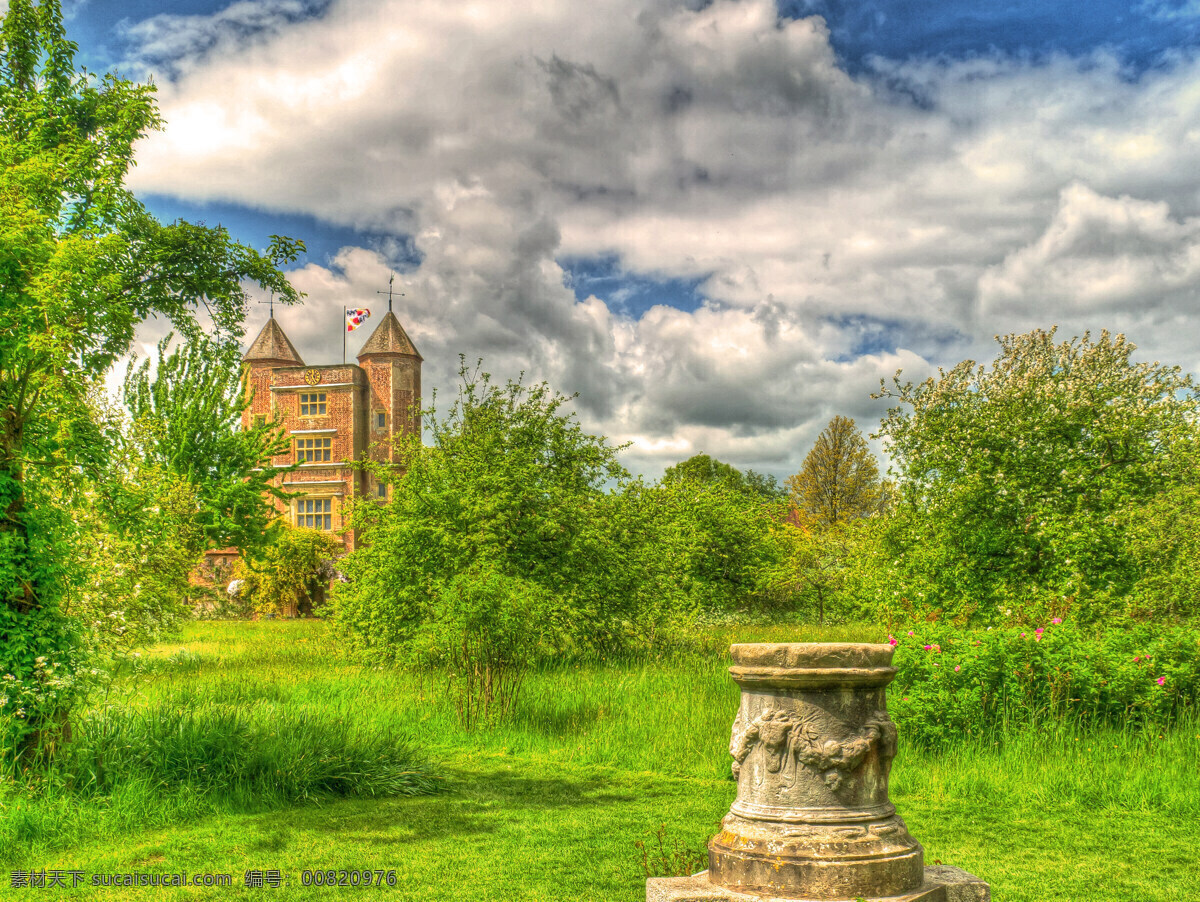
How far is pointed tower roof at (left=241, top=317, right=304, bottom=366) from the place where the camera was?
47.2 metres

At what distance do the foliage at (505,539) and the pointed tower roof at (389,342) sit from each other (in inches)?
1129

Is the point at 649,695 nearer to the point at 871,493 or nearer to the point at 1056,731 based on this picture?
the point at 1056,731

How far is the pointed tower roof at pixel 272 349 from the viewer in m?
47.2

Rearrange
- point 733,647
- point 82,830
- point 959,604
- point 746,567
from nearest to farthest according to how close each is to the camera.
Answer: point 733,647, point 82,830, point 959,604, point 746,567

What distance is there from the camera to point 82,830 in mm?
6113

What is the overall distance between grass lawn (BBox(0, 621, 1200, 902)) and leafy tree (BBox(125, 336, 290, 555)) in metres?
22.7

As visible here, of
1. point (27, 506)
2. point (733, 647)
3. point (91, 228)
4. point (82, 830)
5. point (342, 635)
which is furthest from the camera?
point (342, 635)

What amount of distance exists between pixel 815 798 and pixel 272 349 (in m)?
47.6

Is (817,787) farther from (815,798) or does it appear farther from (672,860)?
(672,860)

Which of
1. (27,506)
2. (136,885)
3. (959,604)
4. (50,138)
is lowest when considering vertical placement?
(136,885)

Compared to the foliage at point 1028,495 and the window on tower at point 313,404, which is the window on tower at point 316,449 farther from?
the foliage at point 1028,495

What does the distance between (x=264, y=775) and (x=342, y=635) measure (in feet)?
31.9

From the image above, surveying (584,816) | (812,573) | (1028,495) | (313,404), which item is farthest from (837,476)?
(584,816)

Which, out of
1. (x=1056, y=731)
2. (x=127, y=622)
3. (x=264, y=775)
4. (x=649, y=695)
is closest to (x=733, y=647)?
(x=264, y=775)
